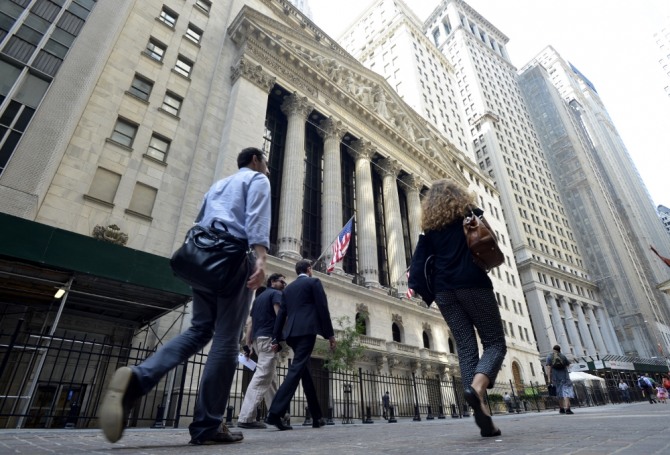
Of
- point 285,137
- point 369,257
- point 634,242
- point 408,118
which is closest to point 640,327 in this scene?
point 634,242

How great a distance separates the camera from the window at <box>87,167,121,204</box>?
15.9 m

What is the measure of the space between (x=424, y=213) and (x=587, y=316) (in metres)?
79.9

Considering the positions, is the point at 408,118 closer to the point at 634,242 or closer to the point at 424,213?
the point at 424,213

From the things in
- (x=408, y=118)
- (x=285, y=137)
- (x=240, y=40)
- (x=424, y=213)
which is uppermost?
(x=408, y=118)

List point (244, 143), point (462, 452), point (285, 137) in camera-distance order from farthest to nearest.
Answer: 1. point (285, 137)
2. point (244, 143)
3. point (462, 452)

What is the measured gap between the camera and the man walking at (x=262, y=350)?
643 centimetres

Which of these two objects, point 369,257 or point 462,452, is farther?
point 369,257

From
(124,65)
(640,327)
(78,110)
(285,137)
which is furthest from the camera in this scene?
(640,327)

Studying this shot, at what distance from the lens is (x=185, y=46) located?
75.2ft

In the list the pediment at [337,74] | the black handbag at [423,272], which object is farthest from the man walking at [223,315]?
the pediment at [337,74]

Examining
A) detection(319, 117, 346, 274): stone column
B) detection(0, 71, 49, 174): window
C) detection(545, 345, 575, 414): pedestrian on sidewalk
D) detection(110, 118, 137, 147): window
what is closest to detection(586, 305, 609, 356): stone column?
detection(319, 117, 346, 274): stone column

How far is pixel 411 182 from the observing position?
36688mm

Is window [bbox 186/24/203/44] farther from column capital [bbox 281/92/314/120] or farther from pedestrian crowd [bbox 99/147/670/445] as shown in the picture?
pedestrian crowd [bbox 99/147/670/445]

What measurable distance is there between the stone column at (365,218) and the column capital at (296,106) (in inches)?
236
